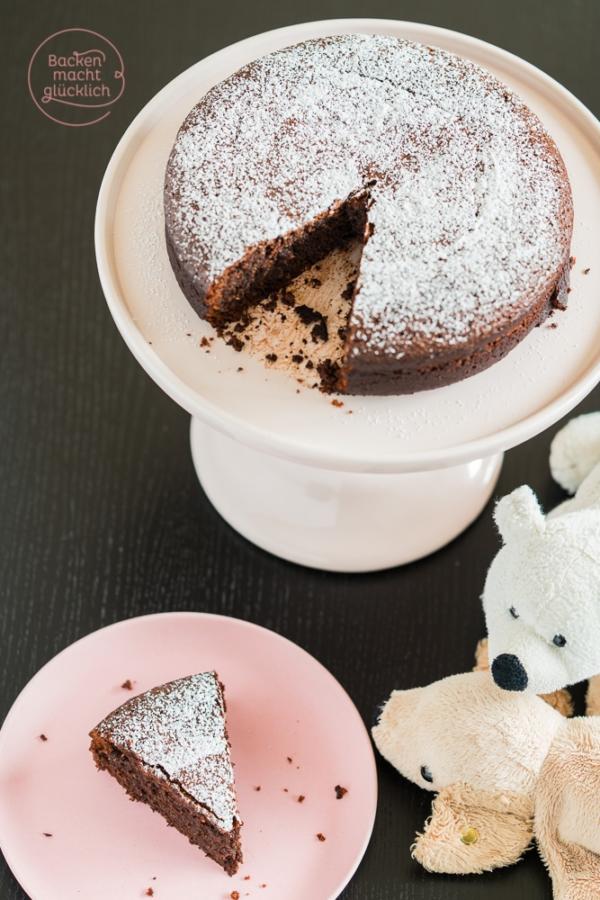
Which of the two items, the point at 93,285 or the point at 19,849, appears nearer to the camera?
the point at 19,849

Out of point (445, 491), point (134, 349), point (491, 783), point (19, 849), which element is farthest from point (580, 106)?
point (19, 849)

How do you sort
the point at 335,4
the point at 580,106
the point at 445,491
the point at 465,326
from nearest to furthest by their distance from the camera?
the point at 465,326, the point at 580,106, the point at 445,491, the point at 335,4

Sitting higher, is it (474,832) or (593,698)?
(593,698)

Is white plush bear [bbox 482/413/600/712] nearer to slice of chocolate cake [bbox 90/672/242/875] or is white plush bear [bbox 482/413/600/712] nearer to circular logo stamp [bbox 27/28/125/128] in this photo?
slice of chocolate cake [bbox 90/672/242/875]

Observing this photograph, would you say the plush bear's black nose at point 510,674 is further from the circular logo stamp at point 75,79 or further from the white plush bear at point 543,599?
the circular logo stamp at point 75,79

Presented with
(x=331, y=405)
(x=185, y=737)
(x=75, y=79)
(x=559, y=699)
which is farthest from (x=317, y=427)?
(x=75, y=79)

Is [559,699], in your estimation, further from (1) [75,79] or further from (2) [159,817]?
(1) [75,79]

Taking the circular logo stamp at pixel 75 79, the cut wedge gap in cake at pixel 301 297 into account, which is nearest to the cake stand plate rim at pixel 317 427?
the cut wedge gap in cake at pixel 301 297

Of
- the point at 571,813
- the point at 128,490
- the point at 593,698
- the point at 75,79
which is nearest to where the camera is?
the point at 571,813

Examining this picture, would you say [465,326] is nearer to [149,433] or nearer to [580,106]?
[580,106]
